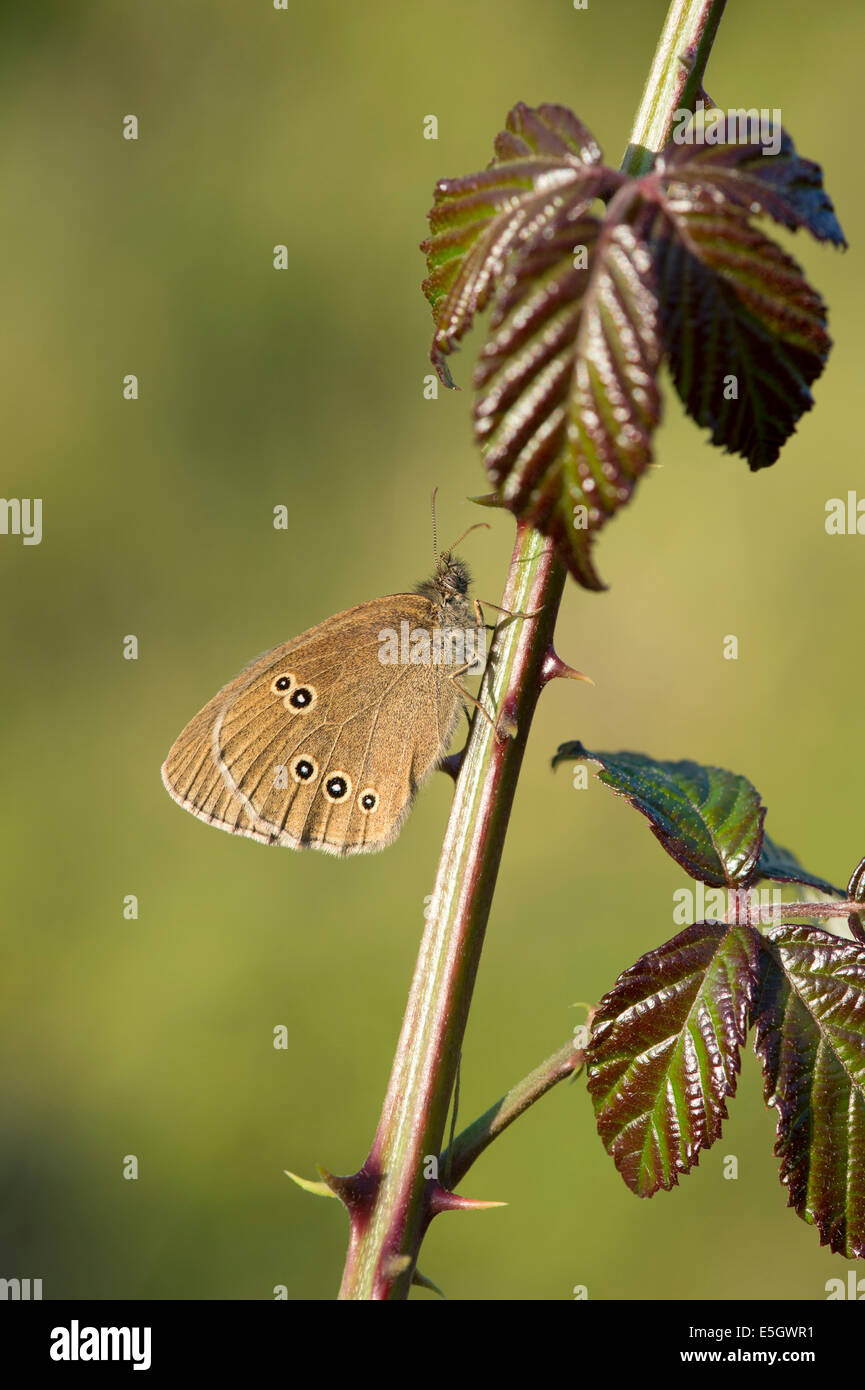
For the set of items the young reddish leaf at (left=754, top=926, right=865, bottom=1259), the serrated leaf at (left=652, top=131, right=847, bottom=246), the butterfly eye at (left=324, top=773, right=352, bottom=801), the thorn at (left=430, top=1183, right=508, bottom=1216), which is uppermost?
the serrated leaf at (left=652, top=131, right=847, bottom=246)

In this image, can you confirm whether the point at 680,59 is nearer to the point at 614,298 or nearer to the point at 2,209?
the point at 614,298

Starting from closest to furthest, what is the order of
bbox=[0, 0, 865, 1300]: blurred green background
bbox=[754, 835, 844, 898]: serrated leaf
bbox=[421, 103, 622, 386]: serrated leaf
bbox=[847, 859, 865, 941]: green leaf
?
bbox=[421, 103, 622, 386]: serrated leaf → bbox=[847, 859, 865, 941]: green leaf → bbox=[754, 835, 844, 898]: serrated leaf → bbox=[0, 0, 865, 1300]: blurred green background

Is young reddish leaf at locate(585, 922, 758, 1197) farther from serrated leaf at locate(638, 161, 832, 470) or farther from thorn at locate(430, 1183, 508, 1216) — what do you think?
serrated leaf at locate(638, 161, 832, 470)

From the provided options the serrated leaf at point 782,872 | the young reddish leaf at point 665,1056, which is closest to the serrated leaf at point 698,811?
the serrated leaf at point 782,872

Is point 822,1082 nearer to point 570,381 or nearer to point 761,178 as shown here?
point 570,381

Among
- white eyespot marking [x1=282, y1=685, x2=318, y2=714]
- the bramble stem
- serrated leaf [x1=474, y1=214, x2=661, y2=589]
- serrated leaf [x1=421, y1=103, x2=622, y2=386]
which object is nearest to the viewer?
serrated leaf [x1=474, y1=214, x2=661, y2=589]

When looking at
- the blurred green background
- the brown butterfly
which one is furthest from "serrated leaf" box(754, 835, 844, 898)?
the blurred green background

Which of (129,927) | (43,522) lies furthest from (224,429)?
(129,927)
